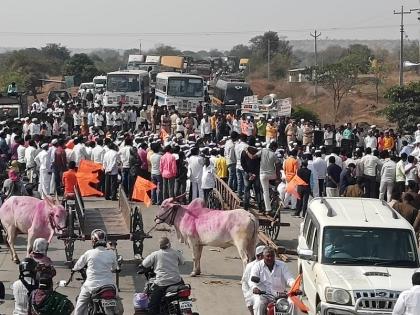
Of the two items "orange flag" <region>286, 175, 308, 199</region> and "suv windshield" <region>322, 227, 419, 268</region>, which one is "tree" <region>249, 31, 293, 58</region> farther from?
"suv windshield" <region>322, 227, 419, 268</region>

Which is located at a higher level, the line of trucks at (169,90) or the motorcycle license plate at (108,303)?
the line of trucks at (169,90)

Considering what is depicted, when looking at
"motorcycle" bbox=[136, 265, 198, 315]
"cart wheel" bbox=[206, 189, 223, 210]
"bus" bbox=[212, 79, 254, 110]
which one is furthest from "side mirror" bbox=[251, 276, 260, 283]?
"bus" bbox=[212, 79, 254, 110]

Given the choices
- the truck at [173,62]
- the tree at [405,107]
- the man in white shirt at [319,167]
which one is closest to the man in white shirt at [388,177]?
the man in white shirt at [319,167]

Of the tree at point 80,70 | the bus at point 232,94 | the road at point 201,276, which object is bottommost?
the road at point 201,276

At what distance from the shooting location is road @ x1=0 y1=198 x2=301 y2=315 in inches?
543

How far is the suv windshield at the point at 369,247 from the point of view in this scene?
39.1 feet

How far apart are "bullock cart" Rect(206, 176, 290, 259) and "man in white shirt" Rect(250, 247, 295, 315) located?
4.70 meters

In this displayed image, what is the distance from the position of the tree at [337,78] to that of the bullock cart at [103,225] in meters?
45.9

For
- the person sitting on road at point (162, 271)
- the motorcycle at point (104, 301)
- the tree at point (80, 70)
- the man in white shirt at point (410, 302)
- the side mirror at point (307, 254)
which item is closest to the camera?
the man in white shirt at point (410, 302)

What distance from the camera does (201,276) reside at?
→ 15641 millimetres

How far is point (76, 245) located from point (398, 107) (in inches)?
1234

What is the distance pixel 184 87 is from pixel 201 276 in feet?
95.4

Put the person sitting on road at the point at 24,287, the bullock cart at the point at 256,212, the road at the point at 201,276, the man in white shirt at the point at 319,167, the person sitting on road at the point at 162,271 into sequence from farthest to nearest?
the man in white shirt at the point at 319,167 → the bullock cart at the point at 256,212 → the road at the point at 201,276 → the person sitting on road at the point at 162,271 → the person sitting on road at the point at 24,287

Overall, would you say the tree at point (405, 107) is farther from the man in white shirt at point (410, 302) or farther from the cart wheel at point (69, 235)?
the man in white shirt at point (410, 302)
